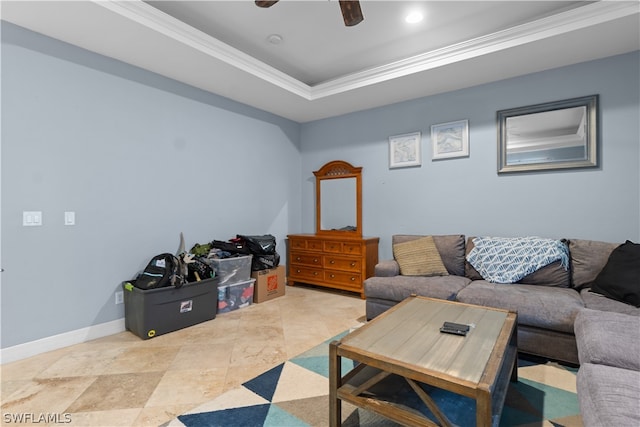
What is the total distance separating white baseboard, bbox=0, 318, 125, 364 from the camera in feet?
7.57

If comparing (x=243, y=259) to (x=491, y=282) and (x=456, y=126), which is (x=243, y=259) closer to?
(x=491, y=282)

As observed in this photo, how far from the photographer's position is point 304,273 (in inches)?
174

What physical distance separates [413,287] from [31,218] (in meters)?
3.25

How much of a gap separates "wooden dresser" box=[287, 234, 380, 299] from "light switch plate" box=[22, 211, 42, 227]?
2814mm

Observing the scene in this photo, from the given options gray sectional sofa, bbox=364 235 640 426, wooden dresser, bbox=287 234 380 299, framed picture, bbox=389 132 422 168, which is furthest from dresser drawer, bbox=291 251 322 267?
framed picture, bbox=389 132 422 168

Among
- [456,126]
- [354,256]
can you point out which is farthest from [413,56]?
[354,256]

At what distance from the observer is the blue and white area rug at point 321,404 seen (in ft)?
5.16

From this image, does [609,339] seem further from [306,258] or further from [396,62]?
[306,258]

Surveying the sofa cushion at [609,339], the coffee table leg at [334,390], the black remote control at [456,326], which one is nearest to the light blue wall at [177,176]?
the sofa cushion at [609,339]

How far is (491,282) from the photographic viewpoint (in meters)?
2.87

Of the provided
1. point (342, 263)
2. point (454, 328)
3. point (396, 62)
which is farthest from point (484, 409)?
point (396, 62)

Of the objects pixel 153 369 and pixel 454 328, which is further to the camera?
pixel 153 369

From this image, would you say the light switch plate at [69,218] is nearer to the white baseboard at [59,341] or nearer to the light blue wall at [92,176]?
the light blue wall at [92,176]

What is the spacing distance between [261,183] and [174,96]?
154 cm
